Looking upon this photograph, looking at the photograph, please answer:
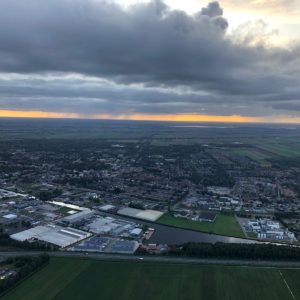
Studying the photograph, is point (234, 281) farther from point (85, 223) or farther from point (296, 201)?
point (296, 201)

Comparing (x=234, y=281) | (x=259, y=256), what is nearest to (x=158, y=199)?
(x=259, y=256)

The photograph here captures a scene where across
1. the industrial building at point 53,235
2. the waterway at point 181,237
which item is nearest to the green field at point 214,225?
the waterway at point 181,237

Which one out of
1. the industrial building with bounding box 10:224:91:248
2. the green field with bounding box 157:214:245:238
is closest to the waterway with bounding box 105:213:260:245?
the green field with bounding box 157:214:245:238

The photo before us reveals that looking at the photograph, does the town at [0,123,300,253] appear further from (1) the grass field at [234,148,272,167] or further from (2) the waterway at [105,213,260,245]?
(2) the waterway at [105,213,260,245]

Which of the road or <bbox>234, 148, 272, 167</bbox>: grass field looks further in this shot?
<bbox>234, 148, 272, 167</bbox>: grass field

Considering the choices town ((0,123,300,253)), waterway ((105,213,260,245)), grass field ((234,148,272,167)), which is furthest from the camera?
grass field ((234,148,272,167))

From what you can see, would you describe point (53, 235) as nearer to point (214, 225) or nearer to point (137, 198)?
point (214, 225)

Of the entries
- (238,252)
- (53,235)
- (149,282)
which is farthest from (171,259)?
(53,235)
